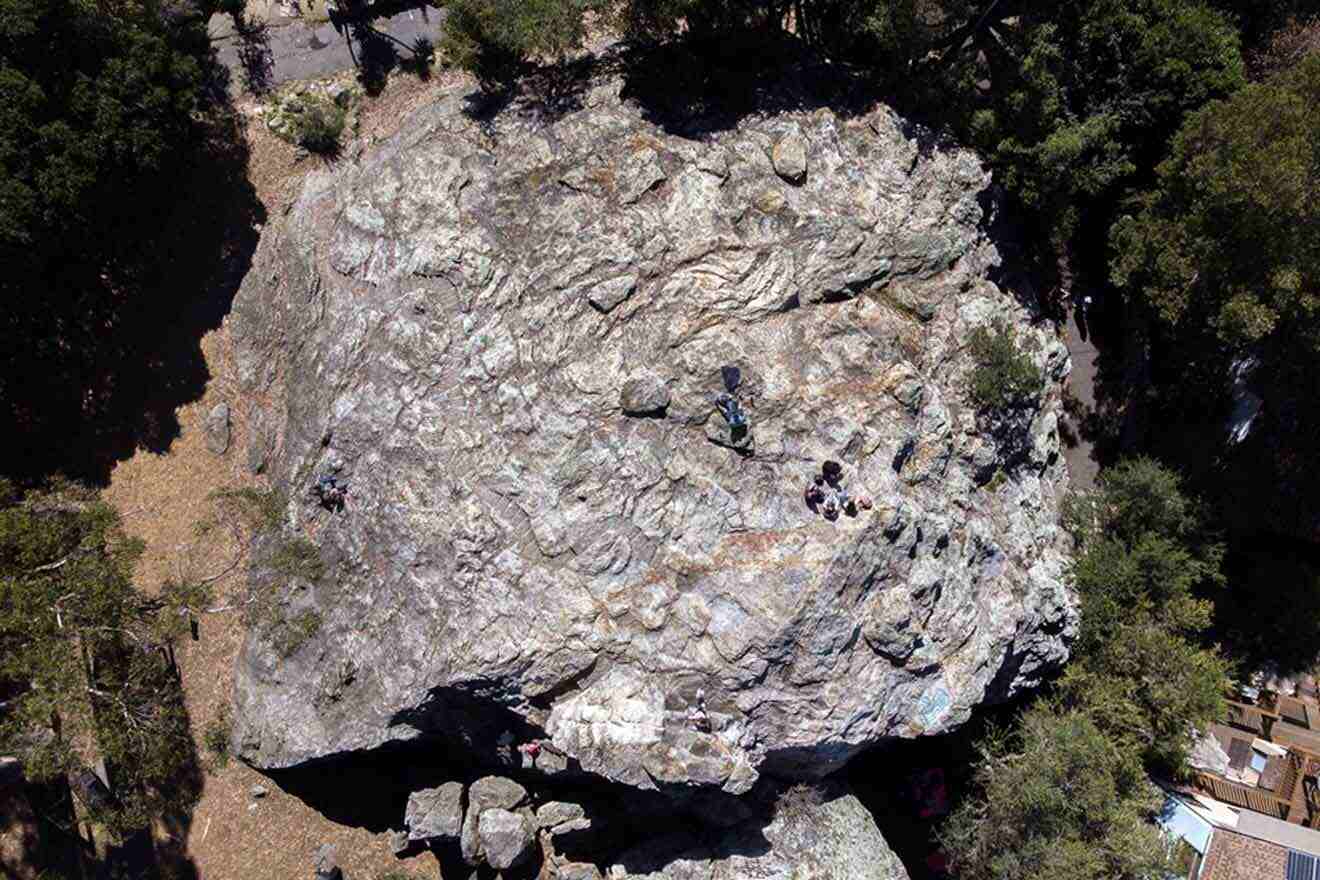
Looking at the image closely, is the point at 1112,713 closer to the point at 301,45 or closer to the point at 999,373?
the point at 999,373

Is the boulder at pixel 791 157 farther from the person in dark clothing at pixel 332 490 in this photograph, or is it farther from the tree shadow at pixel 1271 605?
the tree shadow at pixel 1271 605

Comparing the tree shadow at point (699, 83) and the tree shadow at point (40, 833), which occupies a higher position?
the tree shadow at point (699, 83)

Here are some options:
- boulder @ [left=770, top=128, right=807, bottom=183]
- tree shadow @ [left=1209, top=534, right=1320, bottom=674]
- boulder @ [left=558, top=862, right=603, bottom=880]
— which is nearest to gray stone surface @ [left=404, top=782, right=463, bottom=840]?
boulder @ [left=558, top=862, right=603, bottom=880]

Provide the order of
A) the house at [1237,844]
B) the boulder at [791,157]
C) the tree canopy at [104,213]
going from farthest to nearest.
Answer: the house at [1237,844] → the boulder at [791,157] → the tree canopy at [104,213]

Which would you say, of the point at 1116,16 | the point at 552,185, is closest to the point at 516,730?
the point at 552,185

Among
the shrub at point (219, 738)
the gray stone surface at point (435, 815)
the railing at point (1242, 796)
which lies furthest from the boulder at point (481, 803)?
the railing at point (1242, 796)

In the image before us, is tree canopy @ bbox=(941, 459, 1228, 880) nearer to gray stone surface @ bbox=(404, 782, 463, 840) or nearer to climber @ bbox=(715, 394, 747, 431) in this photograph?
climber @ bbox=(715, 394, 747, 431)
